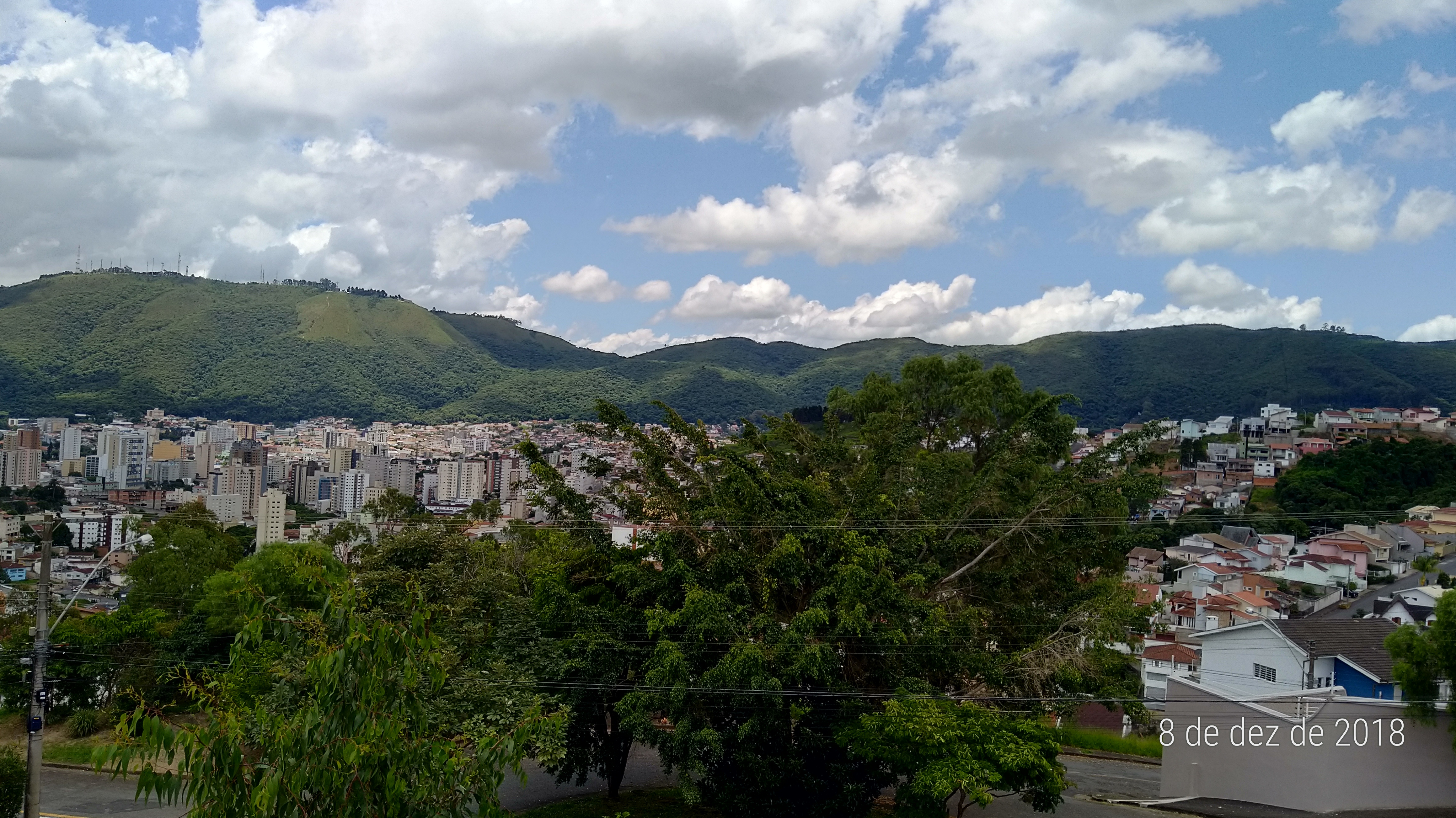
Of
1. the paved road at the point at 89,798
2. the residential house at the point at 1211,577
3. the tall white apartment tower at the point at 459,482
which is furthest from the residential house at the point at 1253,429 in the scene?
the paved road at the point at 89,798

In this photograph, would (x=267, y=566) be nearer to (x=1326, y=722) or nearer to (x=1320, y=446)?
(x=1326, y=722)

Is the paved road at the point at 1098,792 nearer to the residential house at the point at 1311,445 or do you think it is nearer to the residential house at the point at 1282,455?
the residential house at the point at 1311,445

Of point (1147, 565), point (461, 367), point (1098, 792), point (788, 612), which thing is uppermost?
point (461, 367)

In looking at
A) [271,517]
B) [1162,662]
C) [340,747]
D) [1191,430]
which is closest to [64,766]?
[340,747]

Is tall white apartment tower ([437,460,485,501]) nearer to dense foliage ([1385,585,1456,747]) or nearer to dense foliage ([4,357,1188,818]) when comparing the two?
dense foliage ([4,357,1188,818])

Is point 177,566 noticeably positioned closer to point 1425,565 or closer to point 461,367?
point 1425,565

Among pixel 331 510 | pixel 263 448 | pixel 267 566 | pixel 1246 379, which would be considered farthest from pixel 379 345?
pixel 267 566
